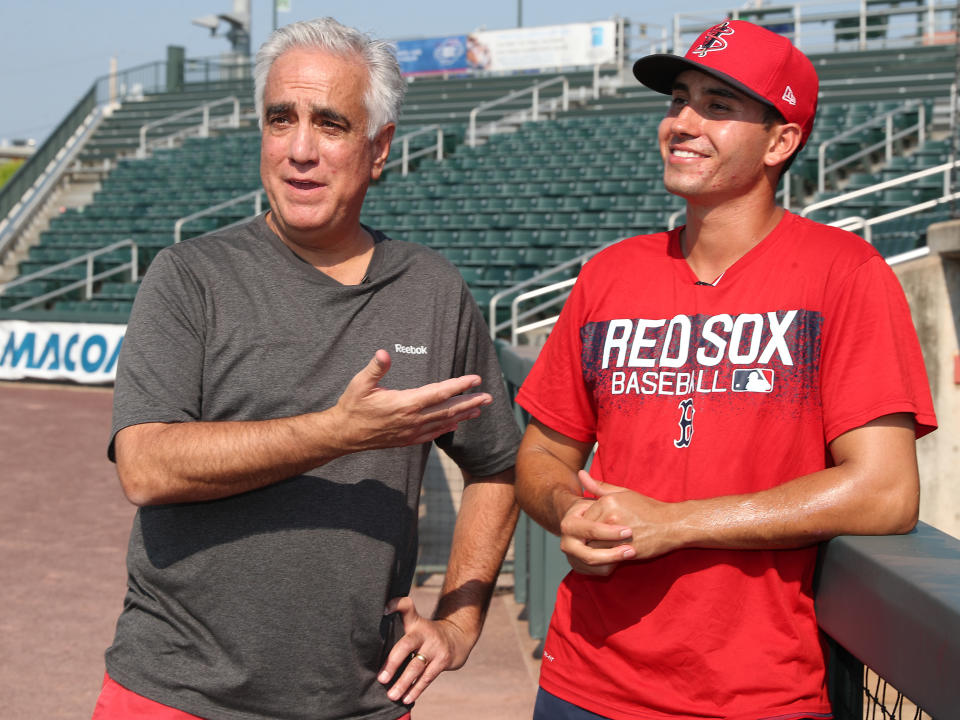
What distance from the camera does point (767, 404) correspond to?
1.86 metres

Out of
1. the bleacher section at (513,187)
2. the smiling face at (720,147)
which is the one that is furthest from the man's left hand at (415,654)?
the bleacher section at (513,187)

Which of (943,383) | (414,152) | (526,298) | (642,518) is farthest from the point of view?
(414,152)

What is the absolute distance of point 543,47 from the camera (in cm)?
2388

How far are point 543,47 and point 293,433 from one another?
2321 cm

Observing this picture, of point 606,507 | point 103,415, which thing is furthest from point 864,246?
point 103,415

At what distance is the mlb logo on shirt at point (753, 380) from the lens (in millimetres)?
1860

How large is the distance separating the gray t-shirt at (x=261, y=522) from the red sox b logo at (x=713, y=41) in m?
0.76

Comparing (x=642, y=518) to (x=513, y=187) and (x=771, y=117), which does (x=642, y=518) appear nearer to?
(x=771, y=117)

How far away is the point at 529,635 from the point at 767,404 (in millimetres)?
3382

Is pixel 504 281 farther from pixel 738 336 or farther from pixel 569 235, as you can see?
pixel 738 336

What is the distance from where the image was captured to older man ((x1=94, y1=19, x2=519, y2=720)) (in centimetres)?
180

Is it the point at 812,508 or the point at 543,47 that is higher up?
the point at 543,47

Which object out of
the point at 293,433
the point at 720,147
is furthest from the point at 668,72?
the point at 293,433

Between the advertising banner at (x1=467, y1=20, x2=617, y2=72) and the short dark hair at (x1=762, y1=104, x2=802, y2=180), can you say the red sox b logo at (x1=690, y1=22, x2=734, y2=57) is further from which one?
the advertising banner at (x1=467, y1=20, x2=617, y2=72)
